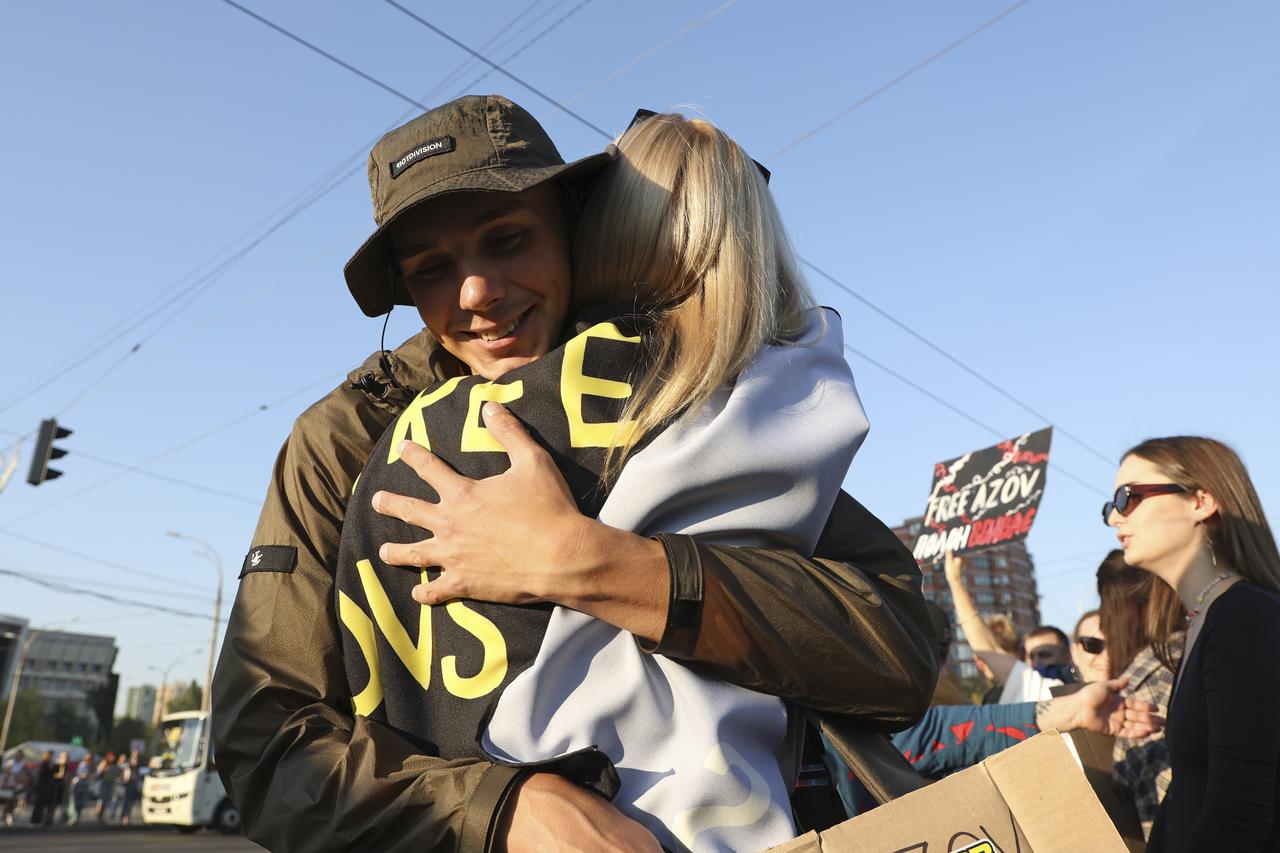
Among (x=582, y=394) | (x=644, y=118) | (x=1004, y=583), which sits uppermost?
(x=1004, y=583)

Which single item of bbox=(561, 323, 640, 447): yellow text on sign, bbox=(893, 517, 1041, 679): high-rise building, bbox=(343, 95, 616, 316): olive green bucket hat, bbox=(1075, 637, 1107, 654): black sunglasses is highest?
bbox=(893, 517, 1041, 679): high-rise building

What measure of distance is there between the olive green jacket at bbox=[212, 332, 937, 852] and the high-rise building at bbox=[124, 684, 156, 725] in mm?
148059

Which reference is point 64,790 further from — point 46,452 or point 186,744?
point 46,452

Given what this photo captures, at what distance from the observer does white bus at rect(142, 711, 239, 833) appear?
20.7m

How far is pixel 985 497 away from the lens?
28.7 ft

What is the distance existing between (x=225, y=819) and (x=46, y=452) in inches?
375

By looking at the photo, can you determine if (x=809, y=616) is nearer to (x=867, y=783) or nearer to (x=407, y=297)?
(x=867, y=783)

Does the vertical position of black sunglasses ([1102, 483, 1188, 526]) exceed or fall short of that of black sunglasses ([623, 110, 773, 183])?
it falls short

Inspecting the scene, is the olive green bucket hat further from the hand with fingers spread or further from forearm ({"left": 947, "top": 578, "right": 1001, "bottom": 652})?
forearm ({"left": 947, "top": 578, "right": 1001, "bottom": 652})

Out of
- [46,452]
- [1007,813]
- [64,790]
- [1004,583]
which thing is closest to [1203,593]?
[1007,813]

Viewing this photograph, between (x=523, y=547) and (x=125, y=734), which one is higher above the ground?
(x=125, y=734)

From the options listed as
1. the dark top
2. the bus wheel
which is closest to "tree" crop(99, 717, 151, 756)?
the bus wheel

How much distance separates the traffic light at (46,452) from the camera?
15.5m

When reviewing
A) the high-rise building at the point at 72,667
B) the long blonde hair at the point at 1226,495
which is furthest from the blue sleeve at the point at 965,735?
the high-rise building at the point at 72,667
